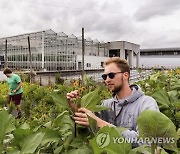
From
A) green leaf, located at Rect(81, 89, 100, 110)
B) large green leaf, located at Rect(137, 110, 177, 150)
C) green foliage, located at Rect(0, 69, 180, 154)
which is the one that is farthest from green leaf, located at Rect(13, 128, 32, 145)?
large green leaf, located at Rect(137, 110, 177, 150)

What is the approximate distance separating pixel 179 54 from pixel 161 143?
105 ft

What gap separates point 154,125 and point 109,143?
100mm

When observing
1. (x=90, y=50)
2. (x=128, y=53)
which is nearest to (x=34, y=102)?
(x=90, y=50)

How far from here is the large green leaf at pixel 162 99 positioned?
1.32 m

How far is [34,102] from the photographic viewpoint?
26.7ft

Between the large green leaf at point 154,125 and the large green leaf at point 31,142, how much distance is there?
247 millimetres

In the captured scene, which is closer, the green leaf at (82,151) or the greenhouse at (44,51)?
the green leaf at (82,151)

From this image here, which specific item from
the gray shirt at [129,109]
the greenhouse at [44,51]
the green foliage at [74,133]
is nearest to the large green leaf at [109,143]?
the green foliage at [74,133]

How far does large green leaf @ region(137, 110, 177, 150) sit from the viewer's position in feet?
1.80

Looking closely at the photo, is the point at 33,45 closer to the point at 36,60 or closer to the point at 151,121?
the point at 36,60

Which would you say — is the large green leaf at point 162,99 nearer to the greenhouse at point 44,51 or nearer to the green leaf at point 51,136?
the green leaf at point 51,136

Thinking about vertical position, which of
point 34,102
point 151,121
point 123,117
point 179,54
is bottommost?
point 34,102

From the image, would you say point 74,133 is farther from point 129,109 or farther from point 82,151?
point 129,109

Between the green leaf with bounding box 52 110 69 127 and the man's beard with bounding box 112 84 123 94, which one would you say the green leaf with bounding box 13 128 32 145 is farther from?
the man's beard with bounding box 112 84 123 94
